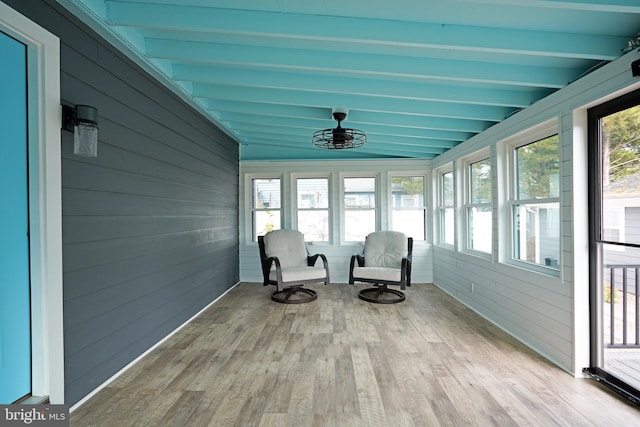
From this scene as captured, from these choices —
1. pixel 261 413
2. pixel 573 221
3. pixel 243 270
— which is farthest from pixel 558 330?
pixel 243 270

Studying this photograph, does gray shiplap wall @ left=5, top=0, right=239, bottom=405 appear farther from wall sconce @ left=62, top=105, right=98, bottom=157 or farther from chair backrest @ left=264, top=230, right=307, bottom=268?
chair backrest @ left=264, top=230, right=307, bottom=268

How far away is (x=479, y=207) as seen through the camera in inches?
165

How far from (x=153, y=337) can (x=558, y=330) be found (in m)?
3.47

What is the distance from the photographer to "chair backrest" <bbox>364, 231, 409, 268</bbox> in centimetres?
501

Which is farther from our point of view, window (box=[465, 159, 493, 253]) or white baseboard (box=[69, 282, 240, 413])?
window (box=[465, 159, 493, 253])

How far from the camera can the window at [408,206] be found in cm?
584

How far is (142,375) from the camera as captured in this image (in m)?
2.42

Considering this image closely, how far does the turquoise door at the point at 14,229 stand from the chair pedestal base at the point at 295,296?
292cm

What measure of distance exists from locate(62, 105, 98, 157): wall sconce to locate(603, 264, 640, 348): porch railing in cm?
385

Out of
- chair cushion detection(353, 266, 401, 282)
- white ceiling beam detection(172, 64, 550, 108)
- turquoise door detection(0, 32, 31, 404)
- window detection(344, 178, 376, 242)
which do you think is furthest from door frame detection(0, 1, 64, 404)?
window detection(344, 178, 376, 242)

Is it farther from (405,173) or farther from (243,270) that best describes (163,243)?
(405,173)

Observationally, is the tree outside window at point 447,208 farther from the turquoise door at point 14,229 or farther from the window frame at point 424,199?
the turquoise door at point 14,229

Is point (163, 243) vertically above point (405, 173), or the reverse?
point (405, 173)

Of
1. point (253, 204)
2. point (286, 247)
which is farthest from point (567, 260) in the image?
point (253, 204)
